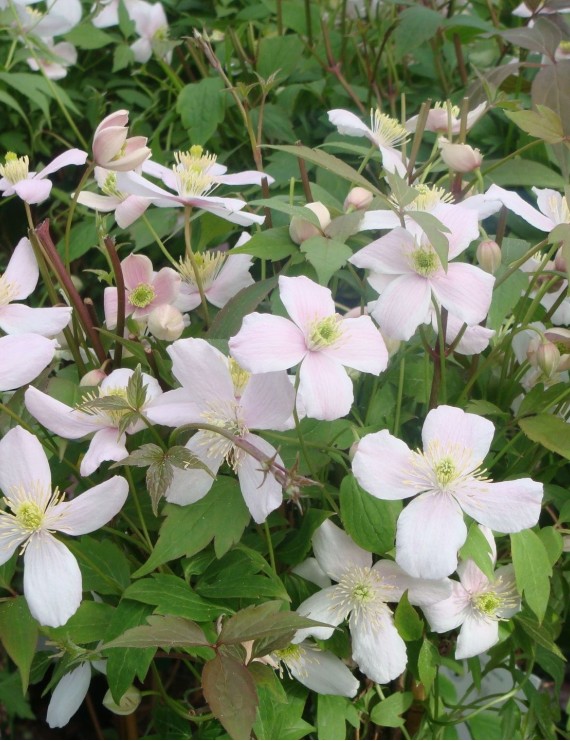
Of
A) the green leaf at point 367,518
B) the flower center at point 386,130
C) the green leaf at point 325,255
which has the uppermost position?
the green leaf at point 325,255

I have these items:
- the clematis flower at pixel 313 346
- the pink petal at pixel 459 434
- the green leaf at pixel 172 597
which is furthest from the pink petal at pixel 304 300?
the green leaf at pixel 172 597

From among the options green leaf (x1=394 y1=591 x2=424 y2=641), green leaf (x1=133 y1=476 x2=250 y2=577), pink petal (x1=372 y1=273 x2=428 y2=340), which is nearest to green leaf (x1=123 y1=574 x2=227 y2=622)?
green leaf (x1=133 y1=476 x2=250 y2=577)

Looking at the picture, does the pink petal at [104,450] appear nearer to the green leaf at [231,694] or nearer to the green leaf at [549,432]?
the green leaf at [231,694]

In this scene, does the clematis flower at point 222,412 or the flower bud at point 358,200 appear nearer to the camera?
the clematis flower at point 222,412

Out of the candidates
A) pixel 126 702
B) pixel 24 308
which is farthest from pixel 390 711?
pixel 24 308

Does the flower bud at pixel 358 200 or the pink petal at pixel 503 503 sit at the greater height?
the flower bud at pixel 358 200

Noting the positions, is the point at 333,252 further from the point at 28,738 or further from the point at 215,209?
the point at 28,738

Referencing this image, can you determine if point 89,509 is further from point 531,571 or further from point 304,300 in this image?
point 531,571
